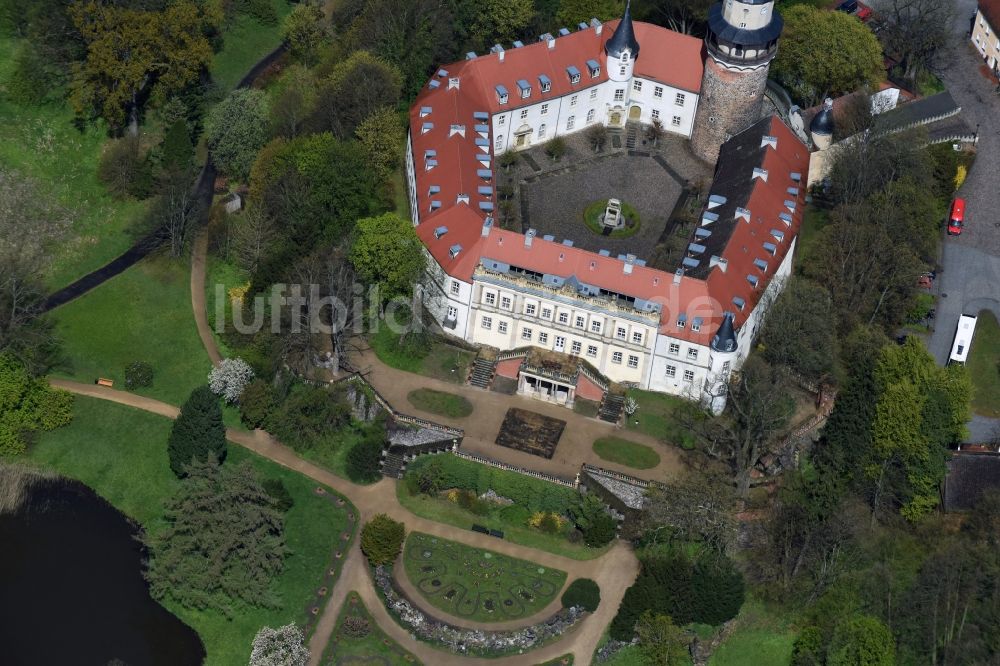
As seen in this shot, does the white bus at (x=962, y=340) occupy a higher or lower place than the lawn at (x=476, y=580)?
higher

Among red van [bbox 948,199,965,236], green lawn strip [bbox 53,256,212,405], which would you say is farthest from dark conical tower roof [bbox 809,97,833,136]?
green lawn strip [bbox 53,256,212,405]

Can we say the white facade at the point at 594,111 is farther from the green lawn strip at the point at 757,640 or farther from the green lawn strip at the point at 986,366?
the green lawn strip at the point at 757,640

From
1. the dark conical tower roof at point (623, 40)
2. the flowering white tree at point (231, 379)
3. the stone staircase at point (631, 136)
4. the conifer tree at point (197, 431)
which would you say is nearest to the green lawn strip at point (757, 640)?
the conifer tree at point (197, 431)

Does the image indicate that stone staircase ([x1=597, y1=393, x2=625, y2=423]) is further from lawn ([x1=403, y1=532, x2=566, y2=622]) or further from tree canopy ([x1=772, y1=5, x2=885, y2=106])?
tree canopy ([x1=772, y1=5, x2=885, y2=106])

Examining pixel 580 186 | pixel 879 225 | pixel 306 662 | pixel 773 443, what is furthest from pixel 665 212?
pixel 306 662

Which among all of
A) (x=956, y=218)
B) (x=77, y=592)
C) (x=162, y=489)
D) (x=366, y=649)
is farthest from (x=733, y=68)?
(x=77, y=592)
